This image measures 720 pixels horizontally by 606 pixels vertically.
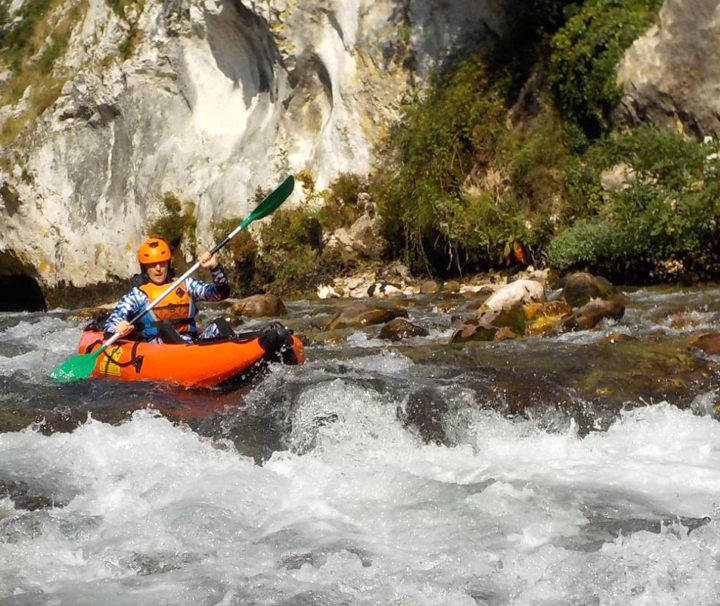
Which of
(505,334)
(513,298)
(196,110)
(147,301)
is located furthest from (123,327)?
(196,110)

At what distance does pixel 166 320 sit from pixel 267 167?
8630 mm

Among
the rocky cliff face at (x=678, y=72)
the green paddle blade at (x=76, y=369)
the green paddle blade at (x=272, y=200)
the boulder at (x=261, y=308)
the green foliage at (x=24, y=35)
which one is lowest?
the boulder at (x=261, y=308)

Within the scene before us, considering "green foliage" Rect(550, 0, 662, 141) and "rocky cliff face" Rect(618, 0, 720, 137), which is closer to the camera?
"rocky cliff face" Rect(618, 0, 720, 137)

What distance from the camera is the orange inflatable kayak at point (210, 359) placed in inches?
285

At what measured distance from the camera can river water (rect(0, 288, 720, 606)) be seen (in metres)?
4.18

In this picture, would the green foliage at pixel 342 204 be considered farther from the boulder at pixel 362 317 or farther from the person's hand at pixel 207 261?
the person's hand at pixel 207 261

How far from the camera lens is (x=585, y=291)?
9.69 m

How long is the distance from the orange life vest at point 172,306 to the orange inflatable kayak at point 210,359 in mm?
431

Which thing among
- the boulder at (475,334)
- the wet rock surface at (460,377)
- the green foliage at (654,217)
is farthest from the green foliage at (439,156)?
the boulder at (475,334)

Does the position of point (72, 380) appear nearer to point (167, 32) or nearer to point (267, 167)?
point (267, 167)

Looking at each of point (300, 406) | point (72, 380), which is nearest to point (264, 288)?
point (72, 380)

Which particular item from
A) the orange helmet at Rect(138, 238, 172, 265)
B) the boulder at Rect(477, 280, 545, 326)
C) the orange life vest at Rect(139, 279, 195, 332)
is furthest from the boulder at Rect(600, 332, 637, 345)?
the orange helmet at Rect(138, 238, 172, 265)

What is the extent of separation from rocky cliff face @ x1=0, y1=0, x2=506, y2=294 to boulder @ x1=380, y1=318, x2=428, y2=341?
20.0 feet

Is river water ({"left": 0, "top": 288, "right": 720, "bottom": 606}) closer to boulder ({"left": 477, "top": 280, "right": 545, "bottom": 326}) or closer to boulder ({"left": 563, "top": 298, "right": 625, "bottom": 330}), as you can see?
boulder ({"left": 563, "top": 298, "right": 625, "bottom": 330})
